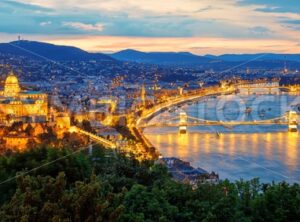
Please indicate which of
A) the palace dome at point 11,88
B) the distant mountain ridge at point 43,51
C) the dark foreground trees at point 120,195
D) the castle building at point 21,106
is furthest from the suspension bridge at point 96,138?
the distant mountain ridge at point 43,51

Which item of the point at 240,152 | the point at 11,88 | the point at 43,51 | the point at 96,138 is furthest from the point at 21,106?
the point at 43,51

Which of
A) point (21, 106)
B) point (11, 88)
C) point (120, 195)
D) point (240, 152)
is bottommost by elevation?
point (240, 152)

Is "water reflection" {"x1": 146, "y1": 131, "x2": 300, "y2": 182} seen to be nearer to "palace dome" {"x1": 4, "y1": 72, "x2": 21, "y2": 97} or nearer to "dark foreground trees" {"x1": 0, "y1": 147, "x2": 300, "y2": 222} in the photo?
"dark foreground trees" {"x1": 0, "y1": 147, "x2": 300, "y2": 222}

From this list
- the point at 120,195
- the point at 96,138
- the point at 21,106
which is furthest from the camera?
the point at 21,106

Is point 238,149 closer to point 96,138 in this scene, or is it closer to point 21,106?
point 96,138

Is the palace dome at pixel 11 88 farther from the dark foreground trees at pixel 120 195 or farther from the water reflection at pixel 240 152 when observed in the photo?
the dark foreground trees at pixel 120 195

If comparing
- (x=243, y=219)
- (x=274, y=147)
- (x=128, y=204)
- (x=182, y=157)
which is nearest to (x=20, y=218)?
(x=128, y=204)
